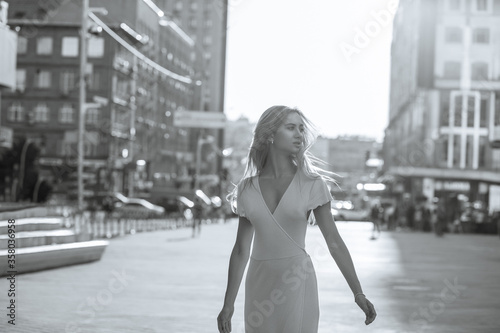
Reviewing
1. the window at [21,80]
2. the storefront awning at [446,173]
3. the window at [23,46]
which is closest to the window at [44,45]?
the window at [23,46]

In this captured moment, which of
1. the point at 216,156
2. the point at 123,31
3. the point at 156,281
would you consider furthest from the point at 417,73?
the point at 156,281

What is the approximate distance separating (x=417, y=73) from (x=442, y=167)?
11761 millimetres

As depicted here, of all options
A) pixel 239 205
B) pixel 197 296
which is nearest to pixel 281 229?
pixel 239 205

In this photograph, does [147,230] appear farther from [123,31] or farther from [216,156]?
[216,156]

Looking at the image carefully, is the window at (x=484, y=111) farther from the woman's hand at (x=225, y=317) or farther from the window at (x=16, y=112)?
the woman's hand at (x=225, y=317)

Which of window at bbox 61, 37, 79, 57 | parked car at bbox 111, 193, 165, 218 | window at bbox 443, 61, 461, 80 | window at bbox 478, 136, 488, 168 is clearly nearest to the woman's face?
parked car at bbox 111, 193, 165, 218

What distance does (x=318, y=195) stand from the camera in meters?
5.32

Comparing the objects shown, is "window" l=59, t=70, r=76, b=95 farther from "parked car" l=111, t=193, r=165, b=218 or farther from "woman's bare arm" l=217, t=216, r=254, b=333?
"woman's bare arm" l=217, t=216, r=254, b=333

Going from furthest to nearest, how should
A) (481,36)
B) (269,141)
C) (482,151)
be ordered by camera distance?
(481,36)
(482,151)
(269,141)

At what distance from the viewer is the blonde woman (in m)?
5.18

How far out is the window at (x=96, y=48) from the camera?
289 ft

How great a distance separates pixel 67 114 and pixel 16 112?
4.01 m

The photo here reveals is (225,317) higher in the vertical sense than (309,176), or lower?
lower

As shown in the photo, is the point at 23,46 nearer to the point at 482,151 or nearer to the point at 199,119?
the point at 199,119
